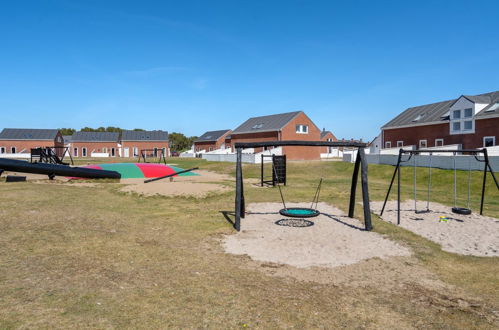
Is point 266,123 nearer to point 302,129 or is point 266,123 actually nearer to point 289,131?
point 289,131

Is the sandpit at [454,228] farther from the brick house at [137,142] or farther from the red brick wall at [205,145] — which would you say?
the brick house at [137,142]

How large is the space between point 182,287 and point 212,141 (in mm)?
70157

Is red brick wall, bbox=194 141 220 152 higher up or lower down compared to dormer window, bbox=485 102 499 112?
lower down

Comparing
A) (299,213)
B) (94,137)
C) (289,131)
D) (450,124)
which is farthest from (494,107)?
(94,137)

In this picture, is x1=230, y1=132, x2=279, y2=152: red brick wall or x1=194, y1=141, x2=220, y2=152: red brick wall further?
x1=194, y1=141, x2=220, y2=152: red brick wall

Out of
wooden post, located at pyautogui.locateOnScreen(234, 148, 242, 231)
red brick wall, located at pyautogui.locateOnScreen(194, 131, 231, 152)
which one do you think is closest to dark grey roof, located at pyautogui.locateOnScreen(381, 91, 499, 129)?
red brick wall, located at pyautogui.locateOnScreen(194, 131, 231, 152)

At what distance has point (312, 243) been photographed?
29.0 feet

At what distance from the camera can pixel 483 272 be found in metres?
6.88

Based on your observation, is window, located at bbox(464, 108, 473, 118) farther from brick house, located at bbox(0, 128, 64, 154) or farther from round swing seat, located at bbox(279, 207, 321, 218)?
brick house, located at bbox(0, 128, 64, 154)

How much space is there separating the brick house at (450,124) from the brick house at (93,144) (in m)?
61.5

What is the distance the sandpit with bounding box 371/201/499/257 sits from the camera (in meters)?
8.73

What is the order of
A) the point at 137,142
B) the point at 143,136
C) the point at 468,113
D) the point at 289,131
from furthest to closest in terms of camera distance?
the point at 143,136 → the point at 137,142 → the point at 289,131 → the point at 468,113

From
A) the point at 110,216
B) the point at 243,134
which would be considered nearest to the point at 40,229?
the point at 110,216

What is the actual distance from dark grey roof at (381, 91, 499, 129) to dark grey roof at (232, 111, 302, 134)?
571 inches
